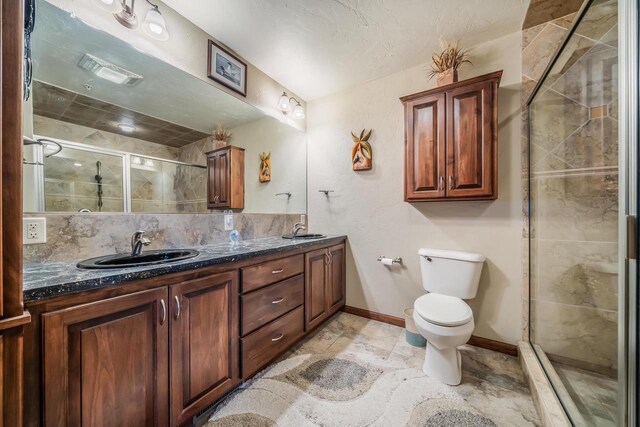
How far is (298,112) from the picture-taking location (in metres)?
2.67

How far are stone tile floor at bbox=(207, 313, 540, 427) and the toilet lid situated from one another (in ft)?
1.41

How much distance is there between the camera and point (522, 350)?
1.67m

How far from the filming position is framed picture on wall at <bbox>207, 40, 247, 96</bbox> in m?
1.84

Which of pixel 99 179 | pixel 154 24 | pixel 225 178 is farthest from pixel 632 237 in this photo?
pixel 154 24

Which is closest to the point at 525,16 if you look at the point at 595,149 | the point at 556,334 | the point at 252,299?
the point at 595,149

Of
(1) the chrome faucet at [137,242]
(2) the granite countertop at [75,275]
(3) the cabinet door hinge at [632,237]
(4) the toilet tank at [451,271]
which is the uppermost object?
(3) the cabinet door hinge at [632,237]

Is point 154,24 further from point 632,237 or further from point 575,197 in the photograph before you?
point 575,197

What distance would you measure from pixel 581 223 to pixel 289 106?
8.12 ft

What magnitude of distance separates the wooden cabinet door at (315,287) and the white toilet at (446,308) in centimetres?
81

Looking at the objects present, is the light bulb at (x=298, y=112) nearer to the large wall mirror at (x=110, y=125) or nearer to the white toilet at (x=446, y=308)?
the large wall mirror at (x=110, y=125)

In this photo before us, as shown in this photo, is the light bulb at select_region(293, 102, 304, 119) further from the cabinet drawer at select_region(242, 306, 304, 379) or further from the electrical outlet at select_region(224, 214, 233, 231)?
the cabinet drawer at select_region(242, 306, 304, 379)

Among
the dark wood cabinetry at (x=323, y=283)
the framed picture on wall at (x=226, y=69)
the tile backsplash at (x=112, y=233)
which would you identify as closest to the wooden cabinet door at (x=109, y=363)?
the tile backsplash at (x=112, y=233)

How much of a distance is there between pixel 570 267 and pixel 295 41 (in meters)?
2.45

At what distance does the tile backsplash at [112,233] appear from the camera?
1160mm
